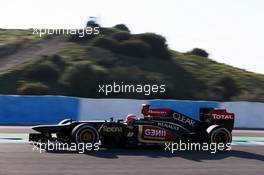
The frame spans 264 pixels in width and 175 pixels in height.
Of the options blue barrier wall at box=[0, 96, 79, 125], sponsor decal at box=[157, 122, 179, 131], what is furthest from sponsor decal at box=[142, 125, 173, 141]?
blue barrier wall at box=[0, 96, 79, 125]

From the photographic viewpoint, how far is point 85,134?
41.2 ft

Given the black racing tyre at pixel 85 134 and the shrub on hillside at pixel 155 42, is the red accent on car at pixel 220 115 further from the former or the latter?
the shrub on hillside at pixel 155 42

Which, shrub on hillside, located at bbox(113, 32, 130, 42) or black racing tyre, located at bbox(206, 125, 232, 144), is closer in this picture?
black racing tyre, located at bbox(206, 125, 232, 144)

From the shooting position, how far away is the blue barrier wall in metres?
20.3

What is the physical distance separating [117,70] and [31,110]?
64.4 feet

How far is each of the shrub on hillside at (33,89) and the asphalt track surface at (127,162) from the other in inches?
797

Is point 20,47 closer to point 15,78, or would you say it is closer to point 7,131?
point 15,78

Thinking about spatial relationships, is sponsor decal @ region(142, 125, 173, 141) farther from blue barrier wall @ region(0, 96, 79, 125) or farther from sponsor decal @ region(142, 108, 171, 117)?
blue barrier wall @ region(0, 96, 79, 125)

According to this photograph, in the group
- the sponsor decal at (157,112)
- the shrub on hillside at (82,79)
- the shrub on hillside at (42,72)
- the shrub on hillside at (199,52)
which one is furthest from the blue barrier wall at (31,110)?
the shrub on hillside at (199,52)

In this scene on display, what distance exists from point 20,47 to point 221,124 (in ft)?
109

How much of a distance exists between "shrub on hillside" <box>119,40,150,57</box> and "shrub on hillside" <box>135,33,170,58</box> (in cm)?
64

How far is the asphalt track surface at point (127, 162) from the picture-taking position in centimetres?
981

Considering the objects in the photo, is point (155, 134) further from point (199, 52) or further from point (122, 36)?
point (199, 52)

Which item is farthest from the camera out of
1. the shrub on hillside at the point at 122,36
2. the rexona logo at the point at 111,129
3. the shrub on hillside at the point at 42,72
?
the shrub on hillside at the point at 122,36
